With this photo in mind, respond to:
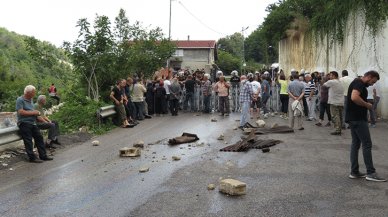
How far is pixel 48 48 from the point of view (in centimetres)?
1997

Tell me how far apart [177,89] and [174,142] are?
30.7 feet

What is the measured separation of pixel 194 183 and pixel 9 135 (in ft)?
16.6

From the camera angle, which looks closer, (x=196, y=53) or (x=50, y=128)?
(x=50, y=128)

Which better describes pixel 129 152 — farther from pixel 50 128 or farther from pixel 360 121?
pixel 360 121

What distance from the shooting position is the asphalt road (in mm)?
6453

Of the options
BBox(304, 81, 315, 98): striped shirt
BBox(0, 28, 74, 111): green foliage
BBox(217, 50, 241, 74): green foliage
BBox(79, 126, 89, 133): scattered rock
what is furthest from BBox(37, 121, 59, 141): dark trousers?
BBox(217, 50, 241, 74): green foliage

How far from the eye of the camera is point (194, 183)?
7938mm

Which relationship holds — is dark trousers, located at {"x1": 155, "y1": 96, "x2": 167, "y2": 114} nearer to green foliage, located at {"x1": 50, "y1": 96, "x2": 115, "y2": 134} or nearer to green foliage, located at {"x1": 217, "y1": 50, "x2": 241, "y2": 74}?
green foliage, located at {"x1": 50, "y1": 96, "x2": 115, "y2": 134}

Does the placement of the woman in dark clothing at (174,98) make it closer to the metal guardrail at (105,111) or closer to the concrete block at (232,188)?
the metal guardrail at (105,111)

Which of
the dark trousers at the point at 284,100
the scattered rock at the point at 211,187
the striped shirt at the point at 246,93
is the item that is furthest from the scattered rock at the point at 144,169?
the dark trousers at the point at 284,100

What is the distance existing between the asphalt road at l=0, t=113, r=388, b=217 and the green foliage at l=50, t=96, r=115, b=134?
9.77 ft

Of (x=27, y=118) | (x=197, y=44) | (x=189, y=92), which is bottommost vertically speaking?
(x=27, y=118)

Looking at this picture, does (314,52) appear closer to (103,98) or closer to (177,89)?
(177,89)

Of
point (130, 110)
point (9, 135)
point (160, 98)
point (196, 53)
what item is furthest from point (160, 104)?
point (196, 53)
